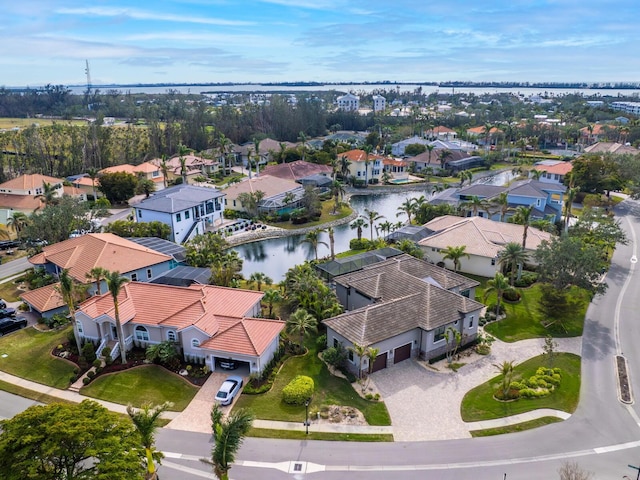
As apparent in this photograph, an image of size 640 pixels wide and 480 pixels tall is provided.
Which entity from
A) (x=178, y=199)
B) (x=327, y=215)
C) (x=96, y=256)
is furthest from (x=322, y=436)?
(x=327, y=215)

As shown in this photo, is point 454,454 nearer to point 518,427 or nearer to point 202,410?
point 518,427

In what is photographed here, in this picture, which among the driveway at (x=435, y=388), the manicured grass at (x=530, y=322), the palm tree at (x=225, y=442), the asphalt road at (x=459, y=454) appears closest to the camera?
the palm tree at (x=225, y=442)

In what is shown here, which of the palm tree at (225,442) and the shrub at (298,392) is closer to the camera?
the palm tree at (225,442)

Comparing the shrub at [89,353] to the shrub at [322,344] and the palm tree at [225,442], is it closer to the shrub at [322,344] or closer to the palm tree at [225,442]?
the shrub at [322,344]

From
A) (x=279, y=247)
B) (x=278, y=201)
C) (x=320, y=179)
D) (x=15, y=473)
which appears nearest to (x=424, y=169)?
(x=320, y=179)

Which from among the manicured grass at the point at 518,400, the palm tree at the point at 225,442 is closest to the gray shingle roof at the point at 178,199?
the manicured grass at the point at 518,400

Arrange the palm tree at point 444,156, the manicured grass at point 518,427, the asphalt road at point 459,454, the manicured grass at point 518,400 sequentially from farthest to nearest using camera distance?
the palm tree at point 444,156, the manicured grass at point 518,400, the manicured grass at point 518,427, the asphalt road at point 459,454

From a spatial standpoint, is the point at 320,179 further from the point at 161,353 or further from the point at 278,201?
the point at 161,353
